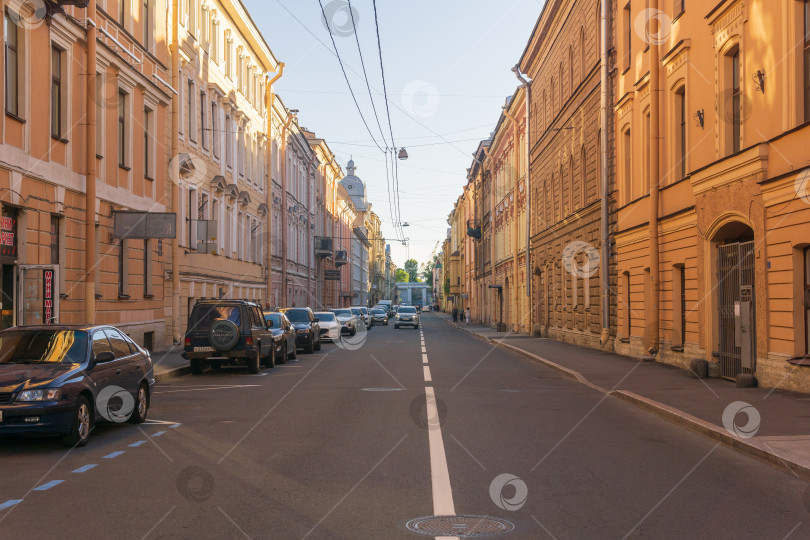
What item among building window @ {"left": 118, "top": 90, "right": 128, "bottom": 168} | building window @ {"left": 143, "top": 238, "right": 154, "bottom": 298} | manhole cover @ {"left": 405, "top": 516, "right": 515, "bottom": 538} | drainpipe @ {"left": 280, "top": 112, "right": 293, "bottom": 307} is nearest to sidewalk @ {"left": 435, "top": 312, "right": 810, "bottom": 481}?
manhole cover @ {"left": 405, "top": 516, "right": 515, "bottom": 538}

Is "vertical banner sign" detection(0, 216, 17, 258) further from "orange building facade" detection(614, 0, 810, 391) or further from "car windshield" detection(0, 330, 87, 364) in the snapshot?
"orange building facade" detection(614, 0, 810, 391)

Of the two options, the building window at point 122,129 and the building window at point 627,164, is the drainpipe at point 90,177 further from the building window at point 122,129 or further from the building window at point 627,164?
the building window at point 627,164

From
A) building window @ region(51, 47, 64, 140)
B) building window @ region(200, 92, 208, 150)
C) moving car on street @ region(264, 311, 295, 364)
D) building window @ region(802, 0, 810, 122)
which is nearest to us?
building window @ region(802, 0, 810, 122)

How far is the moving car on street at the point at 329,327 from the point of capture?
35.7 meters

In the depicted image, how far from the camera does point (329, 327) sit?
35.7 m

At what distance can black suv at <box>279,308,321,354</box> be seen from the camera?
92.2 feet

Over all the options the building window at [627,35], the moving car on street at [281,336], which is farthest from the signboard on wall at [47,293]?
the building window at [627,35]

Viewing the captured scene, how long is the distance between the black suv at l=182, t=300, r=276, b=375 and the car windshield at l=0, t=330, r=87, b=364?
341 inches

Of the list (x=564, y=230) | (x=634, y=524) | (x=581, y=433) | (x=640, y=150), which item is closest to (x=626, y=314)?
(x=640, y=150)

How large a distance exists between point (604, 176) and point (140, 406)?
57.5ft

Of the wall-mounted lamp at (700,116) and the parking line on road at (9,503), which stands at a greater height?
the wall-mounted lamp at (700,116)

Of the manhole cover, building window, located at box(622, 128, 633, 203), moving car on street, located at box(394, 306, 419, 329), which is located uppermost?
building window, located at box(622, 128, 633, 203)

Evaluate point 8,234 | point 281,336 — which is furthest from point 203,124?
point 8,234

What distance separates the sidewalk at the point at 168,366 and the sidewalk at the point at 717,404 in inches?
351
